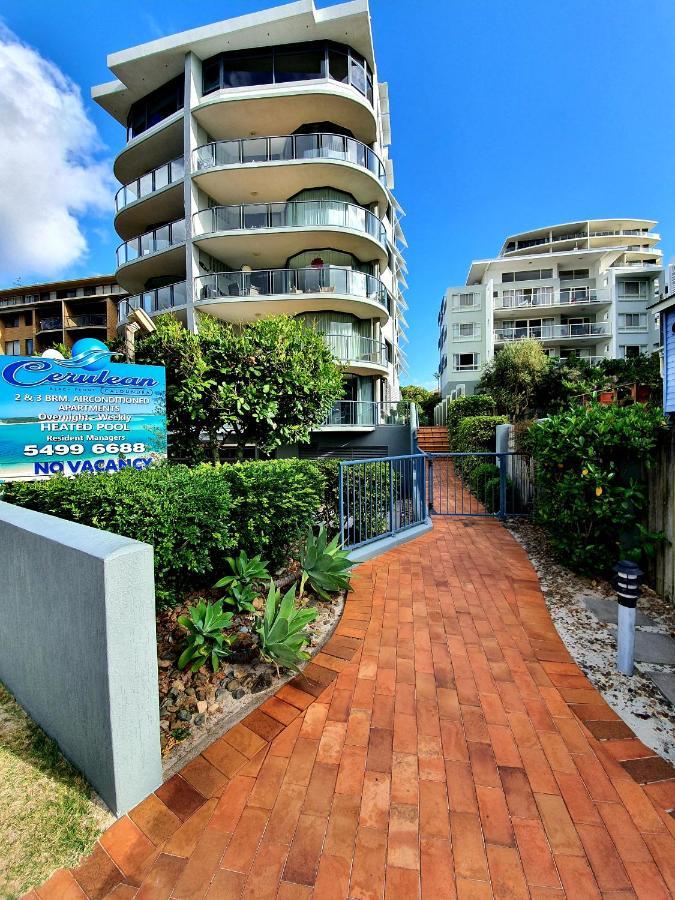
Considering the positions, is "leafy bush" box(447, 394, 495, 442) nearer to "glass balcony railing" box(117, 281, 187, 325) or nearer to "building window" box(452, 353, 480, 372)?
"glass balcony railing" box(117, 281, 187, 325)

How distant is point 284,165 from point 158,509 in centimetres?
1528

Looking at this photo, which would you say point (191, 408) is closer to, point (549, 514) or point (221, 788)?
point (221, 788)

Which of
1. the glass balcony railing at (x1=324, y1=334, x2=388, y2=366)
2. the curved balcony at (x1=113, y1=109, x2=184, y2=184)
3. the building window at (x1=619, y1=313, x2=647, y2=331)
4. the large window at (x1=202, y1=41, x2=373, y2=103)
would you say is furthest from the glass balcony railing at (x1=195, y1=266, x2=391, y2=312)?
the building window at (x1=619, y1=313, x2=647, y2=331)

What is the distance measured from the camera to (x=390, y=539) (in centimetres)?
559

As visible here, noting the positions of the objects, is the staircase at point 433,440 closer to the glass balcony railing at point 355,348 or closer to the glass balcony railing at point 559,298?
the glass balcony railing at point 355,348

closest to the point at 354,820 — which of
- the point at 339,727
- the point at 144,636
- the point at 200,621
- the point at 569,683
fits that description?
the point at 339,727

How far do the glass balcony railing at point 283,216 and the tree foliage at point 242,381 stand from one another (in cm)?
1015

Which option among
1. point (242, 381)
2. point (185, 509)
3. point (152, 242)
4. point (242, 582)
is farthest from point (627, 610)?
point (152, 242)

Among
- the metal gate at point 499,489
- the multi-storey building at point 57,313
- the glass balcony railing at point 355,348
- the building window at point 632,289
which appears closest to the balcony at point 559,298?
the building window at point 632,289

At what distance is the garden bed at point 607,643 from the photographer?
7.58 ft

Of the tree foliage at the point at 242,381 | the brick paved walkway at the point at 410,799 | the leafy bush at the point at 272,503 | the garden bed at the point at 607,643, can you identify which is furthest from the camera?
the tree foliage at the point at 242,381

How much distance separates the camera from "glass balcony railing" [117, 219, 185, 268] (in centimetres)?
1488

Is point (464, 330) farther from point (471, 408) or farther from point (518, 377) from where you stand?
point (471, 408)

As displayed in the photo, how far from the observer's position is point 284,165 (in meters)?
13.7
